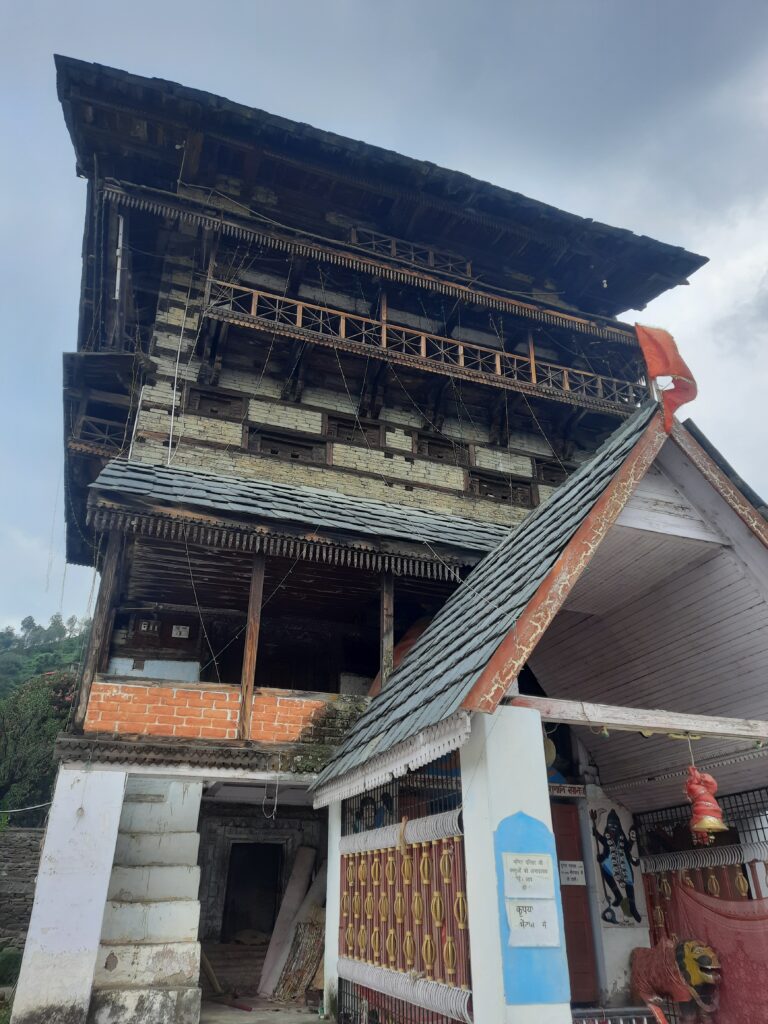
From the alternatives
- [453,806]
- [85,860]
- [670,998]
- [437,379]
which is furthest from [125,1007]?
[437,379]

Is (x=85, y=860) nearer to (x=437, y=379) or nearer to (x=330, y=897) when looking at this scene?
(x=330, y=897)

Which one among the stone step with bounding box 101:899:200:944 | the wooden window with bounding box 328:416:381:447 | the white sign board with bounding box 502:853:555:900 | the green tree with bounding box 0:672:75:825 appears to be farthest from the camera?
the green tree with bounding box 0:672:75:825

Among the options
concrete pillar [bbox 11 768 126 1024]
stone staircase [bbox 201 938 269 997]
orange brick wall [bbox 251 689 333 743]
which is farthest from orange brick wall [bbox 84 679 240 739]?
stone staircase [bbox 201 938 269 997]

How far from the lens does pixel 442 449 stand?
15930mm

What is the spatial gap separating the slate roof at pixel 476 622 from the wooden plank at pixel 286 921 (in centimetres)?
423

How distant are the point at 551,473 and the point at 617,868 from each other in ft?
33.3

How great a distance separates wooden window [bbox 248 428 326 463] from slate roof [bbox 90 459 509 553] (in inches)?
86.1

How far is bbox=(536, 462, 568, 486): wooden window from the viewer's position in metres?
16.5

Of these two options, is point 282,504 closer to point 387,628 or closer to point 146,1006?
point 387,628

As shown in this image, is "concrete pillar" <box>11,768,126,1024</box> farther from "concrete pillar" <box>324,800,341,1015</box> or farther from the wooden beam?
the wooden beam

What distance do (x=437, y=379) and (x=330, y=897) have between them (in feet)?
35.2

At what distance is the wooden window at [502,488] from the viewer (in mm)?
15930

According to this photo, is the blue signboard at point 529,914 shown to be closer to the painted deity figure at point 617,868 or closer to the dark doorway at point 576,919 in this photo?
the dark doorway at point 576,919

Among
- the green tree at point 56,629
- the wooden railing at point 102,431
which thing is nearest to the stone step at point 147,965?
the wooden railing at point 102,431
